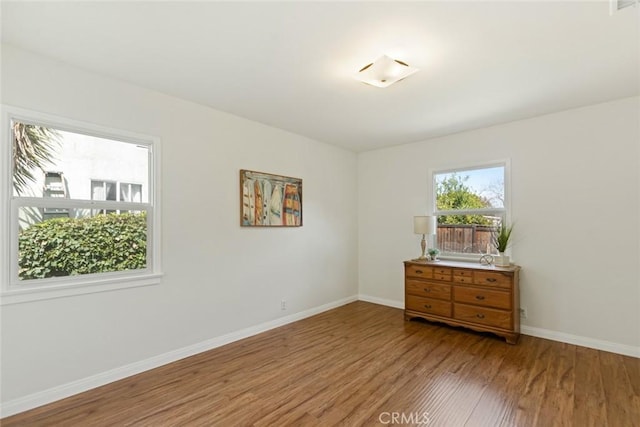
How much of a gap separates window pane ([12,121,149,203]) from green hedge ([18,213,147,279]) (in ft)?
0.72

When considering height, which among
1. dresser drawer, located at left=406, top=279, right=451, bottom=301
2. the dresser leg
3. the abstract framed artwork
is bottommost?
the dresser leg

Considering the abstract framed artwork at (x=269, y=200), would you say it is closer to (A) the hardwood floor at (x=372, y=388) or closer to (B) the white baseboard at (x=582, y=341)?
(A) the hardwood floor at (x=372, y=388)

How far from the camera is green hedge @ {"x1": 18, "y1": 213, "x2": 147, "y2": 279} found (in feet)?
7.32

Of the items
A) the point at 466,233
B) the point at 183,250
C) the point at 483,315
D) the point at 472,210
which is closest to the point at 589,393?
the point at 483,315

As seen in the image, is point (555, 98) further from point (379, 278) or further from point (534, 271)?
point (379, 278)

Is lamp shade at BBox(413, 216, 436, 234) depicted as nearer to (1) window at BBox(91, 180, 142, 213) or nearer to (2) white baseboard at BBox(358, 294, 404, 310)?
(2) white baseboard at BBox(358, 294, 404, 310)

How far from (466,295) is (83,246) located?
3916mm

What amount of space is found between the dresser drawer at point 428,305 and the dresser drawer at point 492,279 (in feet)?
1.60

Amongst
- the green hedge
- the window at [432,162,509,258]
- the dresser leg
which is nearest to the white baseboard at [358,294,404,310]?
the window at [432,162,509,258]

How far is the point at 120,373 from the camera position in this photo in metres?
2.55

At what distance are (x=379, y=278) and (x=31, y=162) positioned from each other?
441 cm

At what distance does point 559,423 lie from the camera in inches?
78.6

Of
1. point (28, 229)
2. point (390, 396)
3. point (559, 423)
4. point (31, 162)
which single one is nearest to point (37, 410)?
point (28, 229)

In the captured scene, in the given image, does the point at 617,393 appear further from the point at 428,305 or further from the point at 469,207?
the point at 469,207
